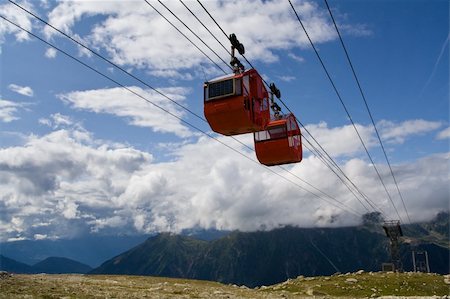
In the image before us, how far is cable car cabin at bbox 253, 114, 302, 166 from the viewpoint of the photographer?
131ft

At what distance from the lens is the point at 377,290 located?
198ft

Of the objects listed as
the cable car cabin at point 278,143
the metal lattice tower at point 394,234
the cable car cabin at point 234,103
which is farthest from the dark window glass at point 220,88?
the metal lattice tower at point 394,234

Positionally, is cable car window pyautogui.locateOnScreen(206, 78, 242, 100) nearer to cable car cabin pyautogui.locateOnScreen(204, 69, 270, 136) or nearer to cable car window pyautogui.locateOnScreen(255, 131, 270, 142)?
cable car cabin pyautogui.locateOnScreen(204, 69, 270, 136)

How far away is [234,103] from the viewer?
28359 millimetres

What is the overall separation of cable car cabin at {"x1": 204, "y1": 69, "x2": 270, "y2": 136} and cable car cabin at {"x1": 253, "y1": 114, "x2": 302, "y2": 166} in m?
9.75

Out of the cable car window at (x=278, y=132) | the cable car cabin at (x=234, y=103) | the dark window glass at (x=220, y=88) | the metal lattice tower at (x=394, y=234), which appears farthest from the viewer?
the metal lattice tower at (x=394, y=234)

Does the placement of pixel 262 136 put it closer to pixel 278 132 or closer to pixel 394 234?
pixel 278 132

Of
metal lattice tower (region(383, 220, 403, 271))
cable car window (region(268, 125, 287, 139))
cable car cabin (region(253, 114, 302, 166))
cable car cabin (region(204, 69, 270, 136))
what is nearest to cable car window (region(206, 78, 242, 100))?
cable car cabin (region(204, 69, 270, 136))

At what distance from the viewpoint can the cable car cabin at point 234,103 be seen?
28.5 m

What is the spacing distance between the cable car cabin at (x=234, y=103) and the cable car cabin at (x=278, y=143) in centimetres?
975

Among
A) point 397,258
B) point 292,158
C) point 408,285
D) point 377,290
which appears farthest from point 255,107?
point 397,258

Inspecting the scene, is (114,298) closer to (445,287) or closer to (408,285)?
(408,285)

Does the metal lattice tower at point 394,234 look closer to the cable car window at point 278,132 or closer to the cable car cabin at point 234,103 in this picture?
the cable car window at point 278,132

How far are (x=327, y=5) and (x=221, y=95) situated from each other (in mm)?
13289
